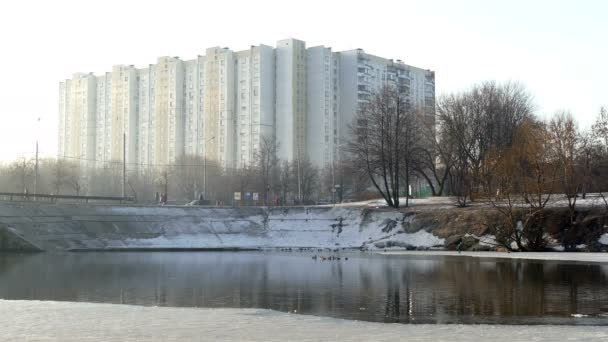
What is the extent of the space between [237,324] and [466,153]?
217ft

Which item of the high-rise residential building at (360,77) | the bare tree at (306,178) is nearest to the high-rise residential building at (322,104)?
the high-rise residential building at (360,77)

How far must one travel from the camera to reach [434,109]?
3492 inches

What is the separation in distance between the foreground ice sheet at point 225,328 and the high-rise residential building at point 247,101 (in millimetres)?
106066

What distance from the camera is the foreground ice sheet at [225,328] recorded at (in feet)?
50.8

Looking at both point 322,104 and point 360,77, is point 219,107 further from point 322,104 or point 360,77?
point 360,77

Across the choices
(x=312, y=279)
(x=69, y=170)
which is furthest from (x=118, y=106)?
(x=312, y=279)

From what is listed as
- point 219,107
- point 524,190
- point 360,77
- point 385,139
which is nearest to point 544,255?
point 524,190

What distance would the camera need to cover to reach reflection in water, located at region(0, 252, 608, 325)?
67.8 ft

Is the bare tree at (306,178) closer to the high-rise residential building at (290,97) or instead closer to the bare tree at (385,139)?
the high-rise residential building at (290,97)

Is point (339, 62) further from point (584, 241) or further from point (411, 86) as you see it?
point (584, 241)

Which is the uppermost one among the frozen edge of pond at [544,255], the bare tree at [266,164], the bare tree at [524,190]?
the bare tree at [266,164]

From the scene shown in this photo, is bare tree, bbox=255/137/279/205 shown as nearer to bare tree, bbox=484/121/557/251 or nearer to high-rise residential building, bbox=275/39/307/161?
high-rise residential building, bbox=275/39/307/161

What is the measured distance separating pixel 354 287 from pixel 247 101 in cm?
11049

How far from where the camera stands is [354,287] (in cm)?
2808
